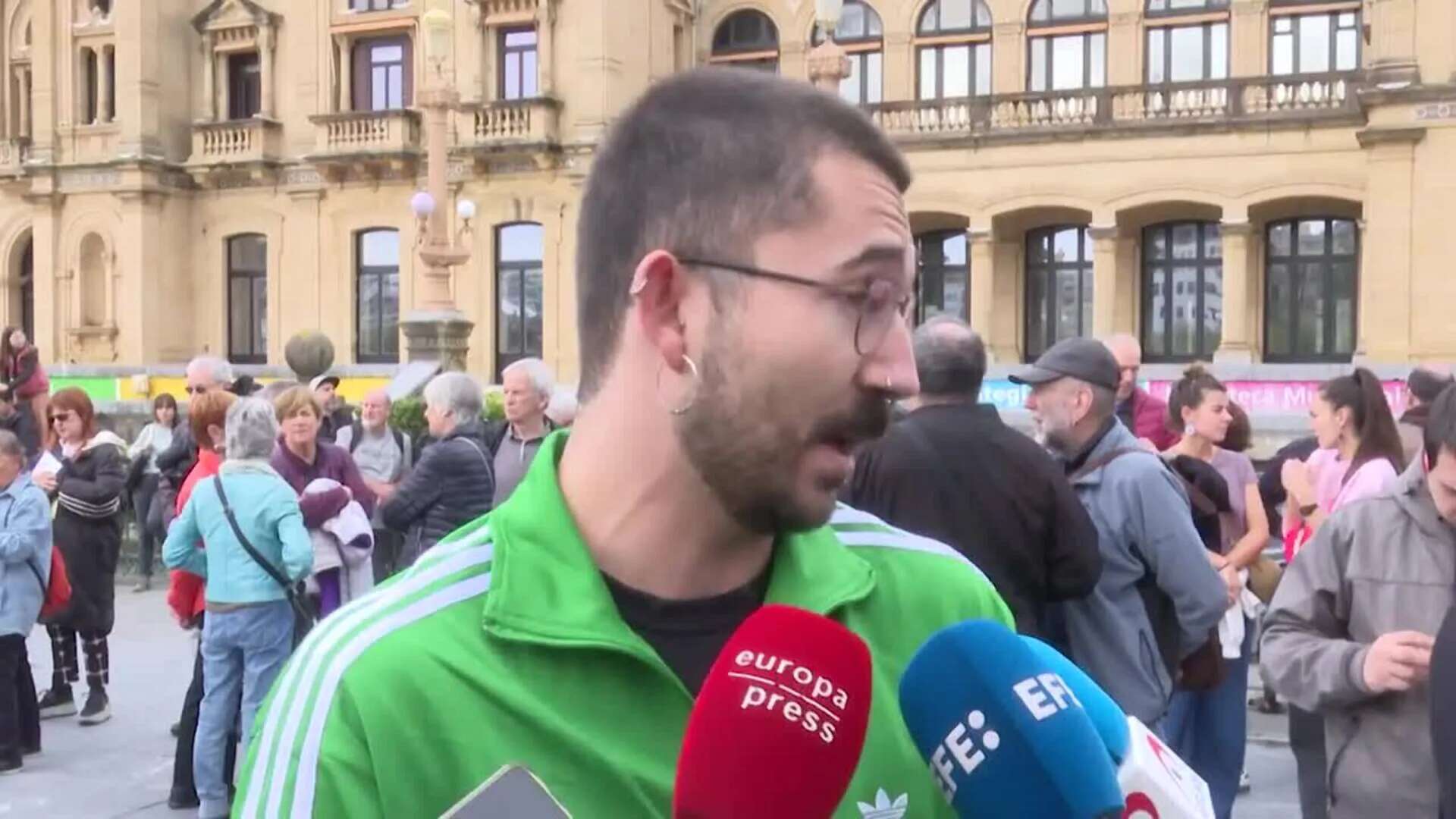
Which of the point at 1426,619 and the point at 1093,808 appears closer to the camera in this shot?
the point at 1093,808

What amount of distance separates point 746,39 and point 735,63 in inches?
380

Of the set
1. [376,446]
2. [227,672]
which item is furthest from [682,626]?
[376,446]

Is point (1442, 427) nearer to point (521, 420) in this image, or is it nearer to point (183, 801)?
point (521, 420)

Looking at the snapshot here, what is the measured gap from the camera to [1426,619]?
3.63 m

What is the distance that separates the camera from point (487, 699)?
1548mm

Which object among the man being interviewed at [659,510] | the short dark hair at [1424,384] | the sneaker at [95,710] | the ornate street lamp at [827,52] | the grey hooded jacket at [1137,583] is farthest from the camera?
the ornate street lamp at [827,52]

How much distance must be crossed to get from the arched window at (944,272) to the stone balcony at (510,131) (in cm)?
799

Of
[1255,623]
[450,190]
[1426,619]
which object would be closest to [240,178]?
[450,190]

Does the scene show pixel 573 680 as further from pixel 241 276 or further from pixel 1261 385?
pixel 241 276

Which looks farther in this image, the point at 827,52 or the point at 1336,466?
the point at 827,52

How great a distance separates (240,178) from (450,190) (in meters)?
5.56

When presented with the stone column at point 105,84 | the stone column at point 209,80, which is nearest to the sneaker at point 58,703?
the stone column at point 209,80

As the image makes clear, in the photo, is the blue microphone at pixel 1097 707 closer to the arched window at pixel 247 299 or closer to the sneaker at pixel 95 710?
the sneaker at pixel 95 710

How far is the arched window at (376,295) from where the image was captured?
33750 millimetres
